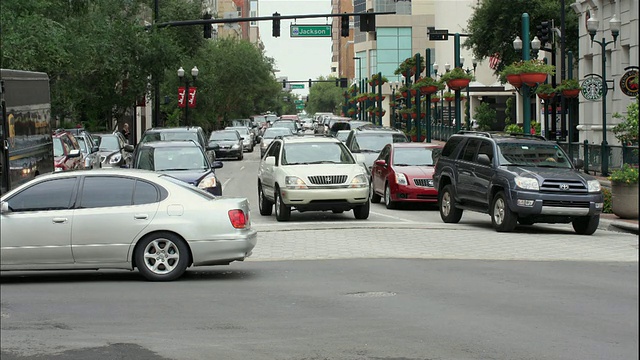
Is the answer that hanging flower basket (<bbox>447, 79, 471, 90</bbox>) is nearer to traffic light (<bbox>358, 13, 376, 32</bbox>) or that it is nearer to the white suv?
traffic light (<bbox>358, 13, 376, 32</bbox>)

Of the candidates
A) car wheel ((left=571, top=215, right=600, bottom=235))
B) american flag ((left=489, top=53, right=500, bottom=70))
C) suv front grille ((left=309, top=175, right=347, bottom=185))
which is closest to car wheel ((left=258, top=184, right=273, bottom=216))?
suv front grille ((left=309, top=175, right=347, bottom=185))

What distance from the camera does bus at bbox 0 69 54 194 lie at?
68.3ft

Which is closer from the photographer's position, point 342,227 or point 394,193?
point 342,227

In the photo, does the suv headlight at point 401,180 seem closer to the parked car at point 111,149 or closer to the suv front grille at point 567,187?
the suv front grille at point 567,187

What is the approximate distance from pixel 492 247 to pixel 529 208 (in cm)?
190

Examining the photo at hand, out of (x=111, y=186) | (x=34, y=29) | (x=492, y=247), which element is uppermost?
(x=34, y=29)

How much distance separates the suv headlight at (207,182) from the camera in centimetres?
2192

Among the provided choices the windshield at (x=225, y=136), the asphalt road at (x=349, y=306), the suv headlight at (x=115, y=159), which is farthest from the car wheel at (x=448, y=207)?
the windshield at (x=225, y=136)

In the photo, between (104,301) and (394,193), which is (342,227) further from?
(104,301)

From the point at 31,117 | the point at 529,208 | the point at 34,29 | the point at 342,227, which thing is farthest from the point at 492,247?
the point at 34,29

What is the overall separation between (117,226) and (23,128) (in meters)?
10.7

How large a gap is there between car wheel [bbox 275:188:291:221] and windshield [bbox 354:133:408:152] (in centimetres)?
1016

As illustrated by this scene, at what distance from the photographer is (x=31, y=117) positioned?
2359 centimetres

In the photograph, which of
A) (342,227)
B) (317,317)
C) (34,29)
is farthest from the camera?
(34,29)
